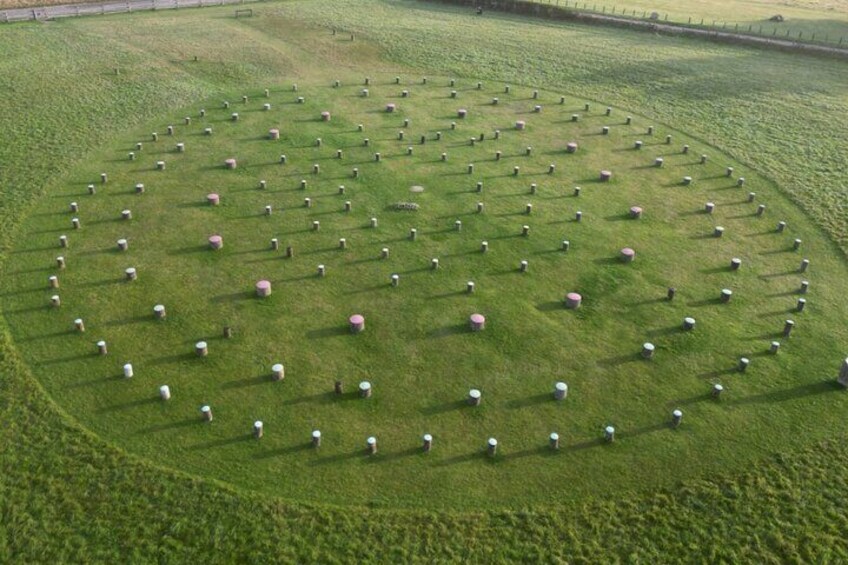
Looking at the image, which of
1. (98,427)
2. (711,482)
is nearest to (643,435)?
(711,482)

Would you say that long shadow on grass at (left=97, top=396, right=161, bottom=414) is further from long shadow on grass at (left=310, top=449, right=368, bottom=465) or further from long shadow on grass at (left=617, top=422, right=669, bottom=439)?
long shadow on grass at (left=617, top=422, right=669, bottom=439)

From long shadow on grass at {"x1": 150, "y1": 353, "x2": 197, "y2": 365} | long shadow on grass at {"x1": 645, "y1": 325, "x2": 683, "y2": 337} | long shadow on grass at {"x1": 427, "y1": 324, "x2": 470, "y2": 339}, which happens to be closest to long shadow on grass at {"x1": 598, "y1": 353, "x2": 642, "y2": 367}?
long shadow on grass at {"x1": 645, "y1": 325, "x2": 683, "y2": 337}

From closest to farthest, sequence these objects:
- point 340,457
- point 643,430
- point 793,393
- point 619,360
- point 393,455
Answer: point 340,457
point 393,455
point 643,430
point 793,393
point 619,360

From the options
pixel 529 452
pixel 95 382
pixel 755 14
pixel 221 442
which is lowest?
pixel 221 442

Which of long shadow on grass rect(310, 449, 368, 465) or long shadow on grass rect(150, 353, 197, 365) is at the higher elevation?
long shadow on grass rect(150, 353, 197, 365)

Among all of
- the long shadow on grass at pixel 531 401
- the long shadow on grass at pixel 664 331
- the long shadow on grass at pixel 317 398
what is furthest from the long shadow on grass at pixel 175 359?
the long shadow on grass at pixel 664 331

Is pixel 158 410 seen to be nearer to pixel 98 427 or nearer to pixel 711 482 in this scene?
pixel 98 427

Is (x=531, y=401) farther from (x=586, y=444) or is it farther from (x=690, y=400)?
(x=690, y=400)

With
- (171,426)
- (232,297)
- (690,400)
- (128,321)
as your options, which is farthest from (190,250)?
(690,400)
